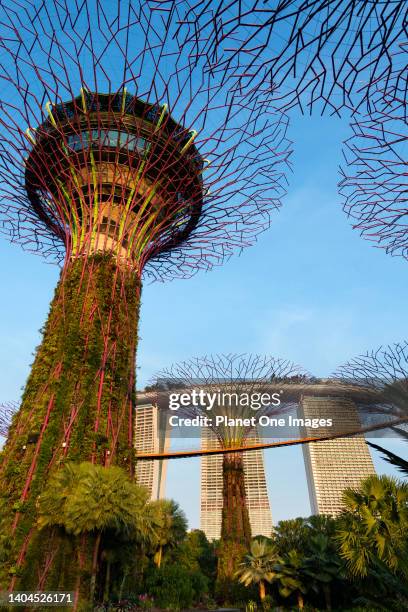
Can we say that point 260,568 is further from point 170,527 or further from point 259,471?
point 259,471

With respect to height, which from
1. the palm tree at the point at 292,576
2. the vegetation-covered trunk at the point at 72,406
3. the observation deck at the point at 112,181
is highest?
the observation deck at the point at 112,181

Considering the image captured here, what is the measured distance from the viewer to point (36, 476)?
10.8 meters

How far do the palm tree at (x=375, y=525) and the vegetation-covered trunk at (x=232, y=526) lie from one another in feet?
43.2

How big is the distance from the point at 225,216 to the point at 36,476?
40.6 ft

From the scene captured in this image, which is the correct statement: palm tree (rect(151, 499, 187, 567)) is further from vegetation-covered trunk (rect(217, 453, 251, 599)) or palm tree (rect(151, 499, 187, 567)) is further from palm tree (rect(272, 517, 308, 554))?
palm tree (rect(272, 517, 308, 554))

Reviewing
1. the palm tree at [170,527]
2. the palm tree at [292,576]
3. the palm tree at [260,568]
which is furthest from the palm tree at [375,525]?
the palm tree at [170,527]

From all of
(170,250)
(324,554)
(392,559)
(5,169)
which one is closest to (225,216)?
(170,250)

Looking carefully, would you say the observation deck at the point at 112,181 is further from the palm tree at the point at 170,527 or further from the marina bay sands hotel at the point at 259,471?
the marina bay sands hotel at the point at 259,471

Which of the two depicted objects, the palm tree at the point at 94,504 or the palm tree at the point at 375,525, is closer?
the palm tree at the point at 375,525

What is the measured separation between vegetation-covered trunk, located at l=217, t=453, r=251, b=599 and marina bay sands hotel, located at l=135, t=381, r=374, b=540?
118ft

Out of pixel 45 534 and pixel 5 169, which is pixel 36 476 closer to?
pixel 45 534

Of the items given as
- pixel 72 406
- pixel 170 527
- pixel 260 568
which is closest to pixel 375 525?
pixel 72 406

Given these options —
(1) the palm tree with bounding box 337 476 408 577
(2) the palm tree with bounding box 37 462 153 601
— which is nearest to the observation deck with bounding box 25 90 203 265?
(2) the palm tree with bounding box 37 462 153 601

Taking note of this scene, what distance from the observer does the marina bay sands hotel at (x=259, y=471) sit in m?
65.6
